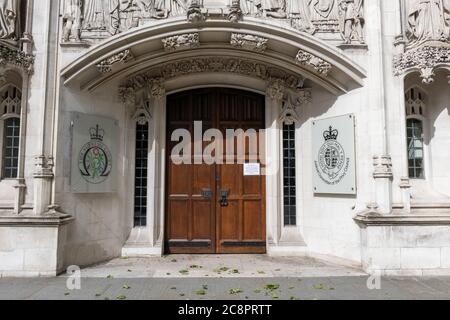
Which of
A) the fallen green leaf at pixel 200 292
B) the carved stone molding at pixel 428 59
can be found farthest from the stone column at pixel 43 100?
the carved stone molding at pixel 428 59

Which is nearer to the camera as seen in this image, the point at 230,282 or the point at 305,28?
the point at 230,282

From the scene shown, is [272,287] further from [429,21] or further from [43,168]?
[429,21]

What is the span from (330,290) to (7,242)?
4985 mm

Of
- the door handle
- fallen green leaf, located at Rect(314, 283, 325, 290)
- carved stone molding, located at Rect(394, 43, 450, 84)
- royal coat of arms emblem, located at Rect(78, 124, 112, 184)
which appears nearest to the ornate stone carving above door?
carved stone molding, located at Rect(394, 43, 450, 84)

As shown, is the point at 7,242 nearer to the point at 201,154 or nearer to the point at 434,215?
the point at 201,154

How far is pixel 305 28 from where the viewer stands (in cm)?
643

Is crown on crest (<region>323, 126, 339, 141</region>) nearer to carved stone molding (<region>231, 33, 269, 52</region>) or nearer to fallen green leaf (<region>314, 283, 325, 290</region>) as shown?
carved stone molding (<region>231, 33, 269, 52</region>)

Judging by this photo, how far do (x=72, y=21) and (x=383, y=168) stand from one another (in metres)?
5.95

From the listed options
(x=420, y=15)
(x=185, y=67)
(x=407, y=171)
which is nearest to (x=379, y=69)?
(x=420, y=15)

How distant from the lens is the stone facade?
579cm

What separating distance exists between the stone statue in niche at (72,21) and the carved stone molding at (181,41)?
152cm

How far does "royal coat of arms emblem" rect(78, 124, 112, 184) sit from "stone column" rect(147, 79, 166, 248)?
2.96ft

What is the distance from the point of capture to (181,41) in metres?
6.37

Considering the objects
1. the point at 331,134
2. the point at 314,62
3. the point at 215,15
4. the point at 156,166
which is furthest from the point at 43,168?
the point at 331,134
